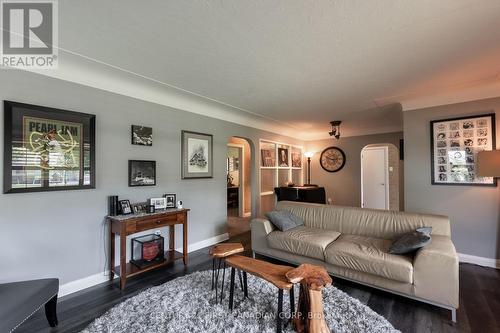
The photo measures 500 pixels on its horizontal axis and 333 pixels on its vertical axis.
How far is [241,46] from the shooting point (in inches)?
79.7

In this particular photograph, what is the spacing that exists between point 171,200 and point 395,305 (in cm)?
290

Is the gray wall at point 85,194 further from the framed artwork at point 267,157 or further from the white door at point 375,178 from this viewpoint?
the white door at point 375,178

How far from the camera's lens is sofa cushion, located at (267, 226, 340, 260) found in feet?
8.73

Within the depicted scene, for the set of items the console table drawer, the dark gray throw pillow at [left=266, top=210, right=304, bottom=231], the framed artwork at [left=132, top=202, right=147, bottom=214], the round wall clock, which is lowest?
the dark gray throw pillow at [left=266, top=210, right=304, bottom=231]

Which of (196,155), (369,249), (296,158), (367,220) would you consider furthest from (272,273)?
(296,158)

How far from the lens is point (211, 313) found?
1984 mm

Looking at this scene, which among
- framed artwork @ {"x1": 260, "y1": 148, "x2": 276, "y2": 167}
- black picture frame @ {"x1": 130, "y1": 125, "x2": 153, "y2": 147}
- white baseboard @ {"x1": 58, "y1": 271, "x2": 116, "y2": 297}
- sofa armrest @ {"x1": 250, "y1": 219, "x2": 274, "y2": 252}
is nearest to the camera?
white baseboard @ {"x1": 58, "y1": 271, "x2": 116, "y2": 297}

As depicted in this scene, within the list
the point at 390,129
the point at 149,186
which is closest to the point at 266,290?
the point at 149,186

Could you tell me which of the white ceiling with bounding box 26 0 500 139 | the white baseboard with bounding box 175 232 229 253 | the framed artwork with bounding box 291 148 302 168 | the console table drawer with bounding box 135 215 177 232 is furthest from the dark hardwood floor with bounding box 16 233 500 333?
the framed artwork with bounding box 291 148 302 168

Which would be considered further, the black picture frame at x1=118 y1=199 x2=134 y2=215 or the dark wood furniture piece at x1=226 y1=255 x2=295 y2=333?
the black picture frame at x1=118 y1=199 x2=134 y2=215

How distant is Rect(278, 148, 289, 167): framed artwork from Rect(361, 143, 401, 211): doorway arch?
6.93ft

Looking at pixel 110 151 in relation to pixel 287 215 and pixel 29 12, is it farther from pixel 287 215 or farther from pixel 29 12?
pixel 287 215

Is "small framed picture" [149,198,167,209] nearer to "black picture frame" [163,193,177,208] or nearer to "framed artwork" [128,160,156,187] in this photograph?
"black picture frame" [163,193,177,208]

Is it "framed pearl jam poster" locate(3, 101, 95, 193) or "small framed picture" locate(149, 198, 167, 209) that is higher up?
"framed pearl jam poster" locate(3, 101, 95, 193)
